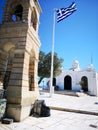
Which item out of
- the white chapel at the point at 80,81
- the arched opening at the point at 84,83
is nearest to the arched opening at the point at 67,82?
the white chapel at the point at 80,81

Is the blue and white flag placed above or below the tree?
above

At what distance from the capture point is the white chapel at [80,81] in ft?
83.8

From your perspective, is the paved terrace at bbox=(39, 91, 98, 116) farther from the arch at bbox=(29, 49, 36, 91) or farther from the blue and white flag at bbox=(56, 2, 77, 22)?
the blue and white flag at bbox=(56, 2, 77, 22)

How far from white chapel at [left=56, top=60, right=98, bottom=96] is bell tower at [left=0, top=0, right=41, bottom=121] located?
20665 mm

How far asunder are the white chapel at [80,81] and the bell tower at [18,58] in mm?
20665

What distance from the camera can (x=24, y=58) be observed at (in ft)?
19.2

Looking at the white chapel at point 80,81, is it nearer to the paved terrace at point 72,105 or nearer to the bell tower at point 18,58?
the paved terrace at point 72,105

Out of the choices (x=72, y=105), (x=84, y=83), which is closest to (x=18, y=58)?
(x=72, y=105)

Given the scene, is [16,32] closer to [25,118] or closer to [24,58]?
[24,58]

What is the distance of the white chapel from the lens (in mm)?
25547

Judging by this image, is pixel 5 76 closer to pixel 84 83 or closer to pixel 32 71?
pixel 32 71

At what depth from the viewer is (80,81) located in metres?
26.2

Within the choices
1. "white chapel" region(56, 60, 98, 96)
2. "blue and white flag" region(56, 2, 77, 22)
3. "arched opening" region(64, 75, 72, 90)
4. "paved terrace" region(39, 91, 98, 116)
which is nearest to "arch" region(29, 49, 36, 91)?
"paved terrace" region(39, 91, 98, 116)

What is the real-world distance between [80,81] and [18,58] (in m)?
22.2
